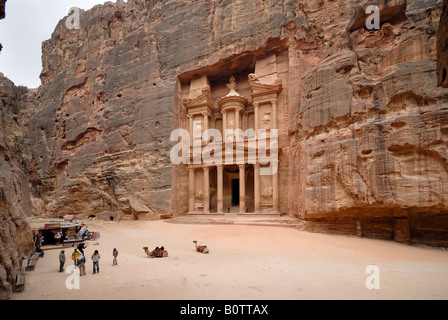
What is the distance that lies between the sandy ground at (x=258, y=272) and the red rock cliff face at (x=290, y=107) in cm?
247

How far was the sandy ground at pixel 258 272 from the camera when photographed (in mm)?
5662

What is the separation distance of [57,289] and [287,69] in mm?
21200

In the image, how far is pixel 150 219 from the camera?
22016 mm

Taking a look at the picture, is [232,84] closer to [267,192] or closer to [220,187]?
[220,187]

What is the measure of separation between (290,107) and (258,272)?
47.8 feet

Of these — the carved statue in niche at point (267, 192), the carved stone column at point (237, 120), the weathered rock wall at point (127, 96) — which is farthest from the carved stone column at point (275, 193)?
the weathered rock wall at point (127, 96)

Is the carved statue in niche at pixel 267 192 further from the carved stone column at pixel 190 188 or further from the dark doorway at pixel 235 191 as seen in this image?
the carved stone column at pixel 190 188

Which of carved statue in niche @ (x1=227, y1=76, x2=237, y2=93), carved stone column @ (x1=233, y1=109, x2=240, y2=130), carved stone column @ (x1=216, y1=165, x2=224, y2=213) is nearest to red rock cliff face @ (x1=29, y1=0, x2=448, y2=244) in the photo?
carved statue in niche @ (x1=227, y1=76, x2=237, y2=93)

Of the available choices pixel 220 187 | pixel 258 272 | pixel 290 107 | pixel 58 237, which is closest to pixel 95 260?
pixel 258 272

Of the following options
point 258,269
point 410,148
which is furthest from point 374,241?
point 258,269

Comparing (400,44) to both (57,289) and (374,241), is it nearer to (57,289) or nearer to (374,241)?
(374,241)

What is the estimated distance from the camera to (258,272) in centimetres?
737

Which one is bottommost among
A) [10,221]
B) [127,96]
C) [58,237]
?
[58,237]

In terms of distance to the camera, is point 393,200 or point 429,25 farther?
point 429,25
